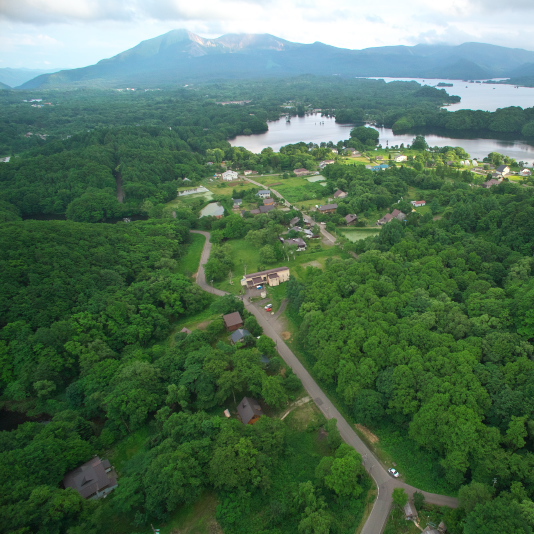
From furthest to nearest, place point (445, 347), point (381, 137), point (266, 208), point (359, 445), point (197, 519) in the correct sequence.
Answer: point (381, 137) → point (266, 208) → point (445, 347) → point (359, 445) → point (197, 519)

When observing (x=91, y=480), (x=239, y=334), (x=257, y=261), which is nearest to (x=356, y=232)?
(x=257, y=261)

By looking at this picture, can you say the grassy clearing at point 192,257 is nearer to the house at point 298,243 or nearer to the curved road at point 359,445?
the house at point 298,243

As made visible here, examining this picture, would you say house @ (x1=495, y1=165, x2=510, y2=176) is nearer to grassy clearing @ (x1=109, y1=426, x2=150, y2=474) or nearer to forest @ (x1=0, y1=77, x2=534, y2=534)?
forest @ (x1=0, y1=77, x2=534, y2=534)

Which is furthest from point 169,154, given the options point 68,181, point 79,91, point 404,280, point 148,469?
point 79,91

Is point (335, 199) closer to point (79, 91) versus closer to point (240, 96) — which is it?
point (240, 96)

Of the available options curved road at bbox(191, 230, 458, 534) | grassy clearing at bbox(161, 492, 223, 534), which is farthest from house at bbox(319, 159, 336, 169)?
grassy clearing at bbox(161, 492, 223, 534)

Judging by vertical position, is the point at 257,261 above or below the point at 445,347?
below

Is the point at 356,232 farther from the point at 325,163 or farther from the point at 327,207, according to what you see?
the point at 325,163
